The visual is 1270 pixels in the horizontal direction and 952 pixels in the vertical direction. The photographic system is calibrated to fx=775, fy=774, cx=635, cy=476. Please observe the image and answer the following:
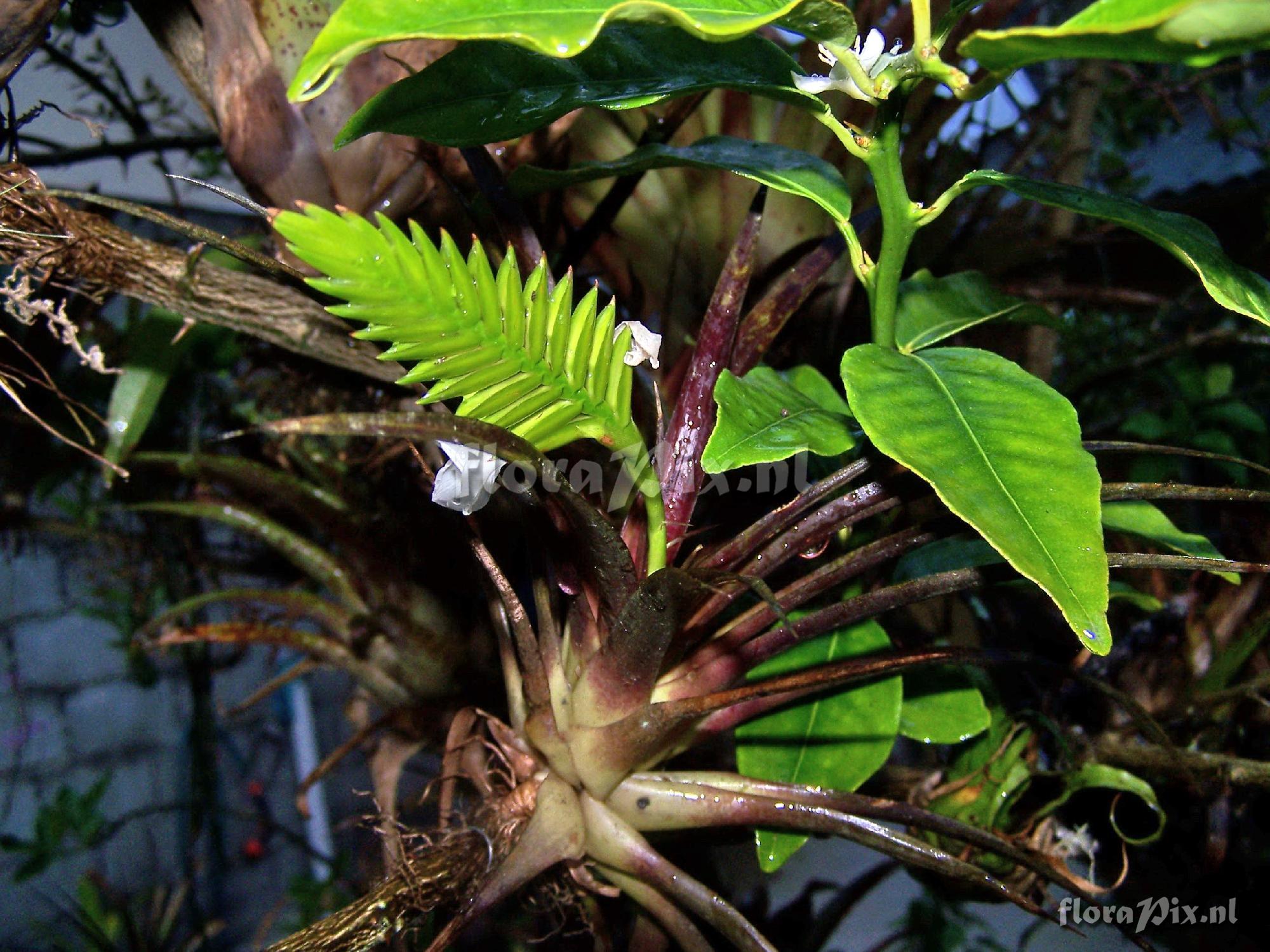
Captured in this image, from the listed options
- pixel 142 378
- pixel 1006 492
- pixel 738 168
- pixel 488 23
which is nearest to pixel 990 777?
pixel 1006 492

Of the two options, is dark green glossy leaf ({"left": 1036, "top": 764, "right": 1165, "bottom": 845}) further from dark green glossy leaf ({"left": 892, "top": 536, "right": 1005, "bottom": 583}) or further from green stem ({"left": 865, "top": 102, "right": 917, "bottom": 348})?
green stem ({"left": 865, "top": 102, "right": 917, "bottom": 348})

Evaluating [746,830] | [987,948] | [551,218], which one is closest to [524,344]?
[551,218]

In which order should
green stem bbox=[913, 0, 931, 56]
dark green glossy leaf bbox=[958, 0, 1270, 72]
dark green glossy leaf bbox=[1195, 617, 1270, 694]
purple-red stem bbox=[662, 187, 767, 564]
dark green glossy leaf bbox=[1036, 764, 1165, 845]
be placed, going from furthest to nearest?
1. dark green glossy leaf bbox=[1195, 617, 1270, 694]
2. dark green glossy leaf bbox=[1036, 764, 1165, 845]
3. purple-red stem bbox=[662, 187, 767, 564]
4. green stem bbox=[913, 0, 931, 56]
5. dark green glossy leaf bbox=[958, 0, 1270, 72]

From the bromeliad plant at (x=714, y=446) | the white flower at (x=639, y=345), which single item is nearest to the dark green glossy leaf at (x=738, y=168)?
the bromeliad plant at (x=714, y=446)

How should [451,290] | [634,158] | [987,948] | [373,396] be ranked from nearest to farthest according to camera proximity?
[451,290] → [634,158] → [373,396] → [987,948]

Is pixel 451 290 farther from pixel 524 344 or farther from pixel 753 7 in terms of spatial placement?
pixel 753 7

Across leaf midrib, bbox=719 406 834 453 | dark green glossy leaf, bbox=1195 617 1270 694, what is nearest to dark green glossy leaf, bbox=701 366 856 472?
leaf midrib, bbox=719 406 834 453
